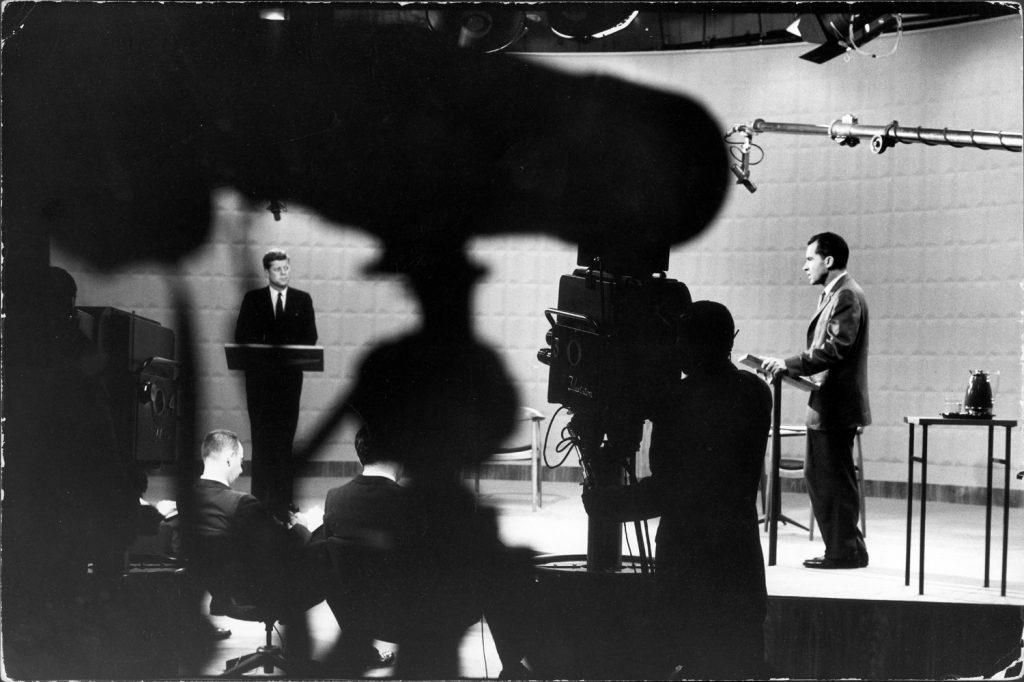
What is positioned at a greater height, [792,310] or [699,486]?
[792,310]

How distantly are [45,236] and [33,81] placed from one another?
0.47 metres

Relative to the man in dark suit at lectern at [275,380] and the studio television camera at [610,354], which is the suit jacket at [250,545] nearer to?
the man in dark suit at lectern at [275,380]

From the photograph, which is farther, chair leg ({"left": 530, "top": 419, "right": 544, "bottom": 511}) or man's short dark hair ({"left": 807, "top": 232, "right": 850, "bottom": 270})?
man's short dark hair ({"left": 807, "top": 232, "right": 850, "bottom": 270})

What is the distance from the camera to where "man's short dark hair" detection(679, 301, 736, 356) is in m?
3.10

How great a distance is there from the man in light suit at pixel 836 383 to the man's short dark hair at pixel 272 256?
1.61 metres

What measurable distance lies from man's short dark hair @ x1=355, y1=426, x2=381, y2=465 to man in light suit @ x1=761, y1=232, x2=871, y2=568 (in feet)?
4.31

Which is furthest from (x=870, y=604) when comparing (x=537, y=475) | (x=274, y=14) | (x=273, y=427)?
(x=274, y=14)

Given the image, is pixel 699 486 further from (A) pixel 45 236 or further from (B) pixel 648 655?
(A) pixel 45 236

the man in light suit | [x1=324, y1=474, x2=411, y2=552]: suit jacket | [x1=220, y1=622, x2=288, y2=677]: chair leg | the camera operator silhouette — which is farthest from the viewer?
the man in light suit

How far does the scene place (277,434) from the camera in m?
3.25

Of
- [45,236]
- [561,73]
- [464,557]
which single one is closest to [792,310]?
[561,73]

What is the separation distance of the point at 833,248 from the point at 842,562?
39.6 inches

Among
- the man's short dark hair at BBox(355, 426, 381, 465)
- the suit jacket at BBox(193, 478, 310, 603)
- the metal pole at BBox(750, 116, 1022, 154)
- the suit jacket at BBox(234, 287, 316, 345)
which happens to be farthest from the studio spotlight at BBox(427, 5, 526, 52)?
the suit jacket at BBox(193, 478, 310, 603)

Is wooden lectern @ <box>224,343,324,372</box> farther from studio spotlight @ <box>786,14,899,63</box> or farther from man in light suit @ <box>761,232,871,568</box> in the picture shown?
studio spotlight @ <box>786,14,899,63</box>
